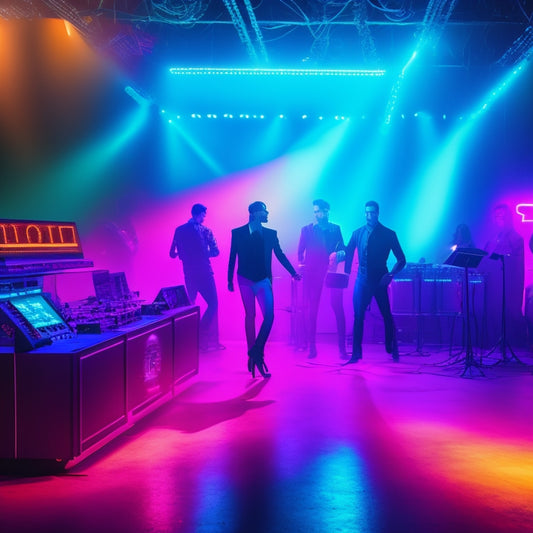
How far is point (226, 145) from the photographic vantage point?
38.2ft

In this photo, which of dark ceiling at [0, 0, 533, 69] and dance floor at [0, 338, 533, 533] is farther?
dark ceiling at [0, 0, 533, 69]

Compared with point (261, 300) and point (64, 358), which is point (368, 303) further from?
point (64, 358)

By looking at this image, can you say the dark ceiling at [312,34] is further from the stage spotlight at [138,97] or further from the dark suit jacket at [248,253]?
the dark suit jacket at [248,253]

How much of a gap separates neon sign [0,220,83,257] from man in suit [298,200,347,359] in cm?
401

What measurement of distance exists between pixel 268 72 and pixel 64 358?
7459mm

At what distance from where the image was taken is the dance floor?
302 cm

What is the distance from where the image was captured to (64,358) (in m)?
3.61

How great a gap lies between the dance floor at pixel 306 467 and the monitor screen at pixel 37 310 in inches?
38.0

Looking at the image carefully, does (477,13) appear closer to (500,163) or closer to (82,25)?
(500,163)

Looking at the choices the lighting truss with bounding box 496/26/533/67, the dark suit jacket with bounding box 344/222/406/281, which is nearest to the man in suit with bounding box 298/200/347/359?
the dark suit jacket with bounding box 344/222/406/281

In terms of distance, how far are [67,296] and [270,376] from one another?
19.5ft

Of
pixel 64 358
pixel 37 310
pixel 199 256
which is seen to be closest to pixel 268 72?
pixel 199 256

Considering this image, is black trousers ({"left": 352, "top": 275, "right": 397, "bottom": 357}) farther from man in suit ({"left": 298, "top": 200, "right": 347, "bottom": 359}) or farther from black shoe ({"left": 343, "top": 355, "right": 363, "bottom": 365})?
Answer: man in suit ({"left": 298, "top": 200, "right": 347, "bottom": 359})

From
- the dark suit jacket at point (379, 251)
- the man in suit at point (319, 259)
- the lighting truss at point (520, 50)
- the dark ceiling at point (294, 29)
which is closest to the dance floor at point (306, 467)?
the dark suit jacket at point (379, 251)
